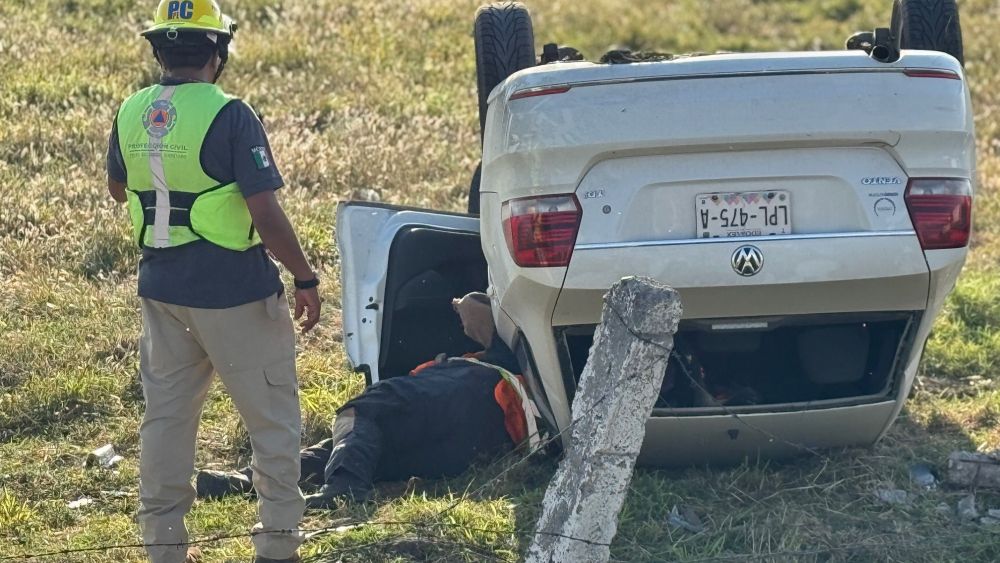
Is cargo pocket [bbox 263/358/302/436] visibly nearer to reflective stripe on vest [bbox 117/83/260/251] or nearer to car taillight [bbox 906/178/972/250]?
reflective stripe on vest [bbox 117/83/260/251]

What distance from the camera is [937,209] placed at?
472 cm

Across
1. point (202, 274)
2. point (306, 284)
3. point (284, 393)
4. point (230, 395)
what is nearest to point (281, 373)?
point (284, 393)

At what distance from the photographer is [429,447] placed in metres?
5.37

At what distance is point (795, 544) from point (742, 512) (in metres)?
0.31

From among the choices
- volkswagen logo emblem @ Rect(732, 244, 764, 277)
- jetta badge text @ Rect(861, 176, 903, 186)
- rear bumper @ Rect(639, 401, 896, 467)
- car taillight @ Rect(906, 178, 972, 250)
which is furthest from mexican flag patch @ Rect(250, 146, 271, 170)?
car taillight @ Rect(906, 178, 972, 250)

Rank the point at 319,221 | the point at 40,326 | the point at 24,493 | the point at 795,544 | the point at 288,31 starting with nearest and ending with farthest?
the point at 795,544 → the point at 24,493 → the point at 40,326 → the point at 319,221 → the point at 288,31

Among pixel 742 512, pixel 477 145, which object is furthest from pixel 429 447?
pixel 477 145

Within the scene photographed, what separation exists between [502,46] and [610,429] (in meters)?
3.05

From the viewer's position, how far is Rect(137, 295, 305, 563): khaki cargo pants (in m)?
4.33

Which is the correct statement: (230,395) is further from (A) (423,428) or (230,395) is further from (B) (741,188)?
(B) (741,188)

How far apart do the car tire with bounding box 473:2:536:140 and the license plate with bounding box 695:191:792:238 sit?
1816 millimetres

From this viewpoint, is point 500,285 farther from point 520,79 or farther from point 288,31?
point 288,31

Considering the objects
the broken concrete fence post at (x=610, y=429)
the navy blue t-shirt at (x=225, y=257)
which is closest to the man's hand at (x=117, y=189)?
the navy blue t-shirt at (x=225, y=257)

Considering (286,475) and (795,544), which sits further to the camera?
(795,544)
